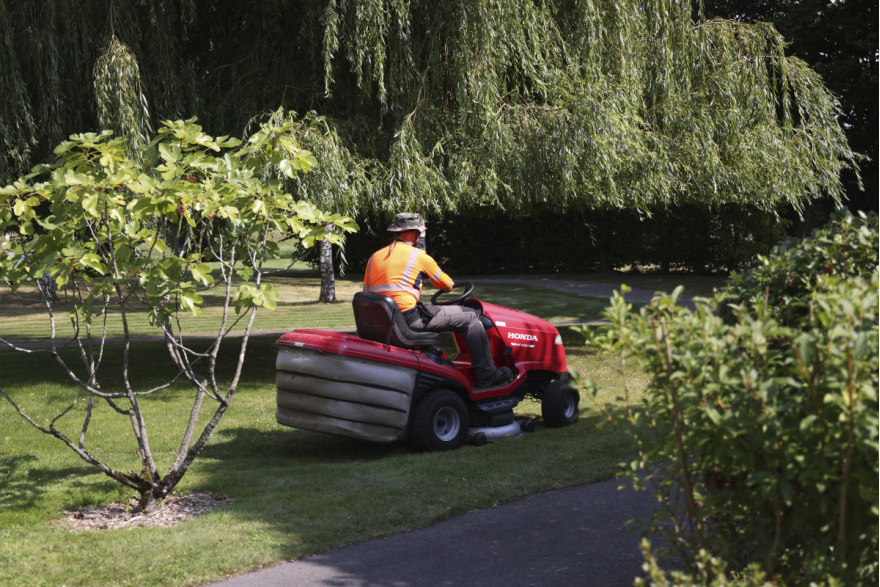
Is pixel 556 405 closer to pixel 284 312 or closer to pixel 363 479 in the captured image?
pixel 363 479

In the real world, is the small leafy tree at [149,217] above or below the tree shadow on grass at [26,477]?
above

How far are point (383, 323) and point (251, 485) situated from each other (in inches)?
61.3

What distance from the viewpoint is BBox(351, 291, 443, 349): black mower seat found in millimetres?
6449

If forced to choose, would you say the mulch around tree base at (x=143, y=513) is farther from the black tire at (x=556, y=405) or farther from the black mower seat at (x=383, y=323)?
the black tire at (x=556, y=405)

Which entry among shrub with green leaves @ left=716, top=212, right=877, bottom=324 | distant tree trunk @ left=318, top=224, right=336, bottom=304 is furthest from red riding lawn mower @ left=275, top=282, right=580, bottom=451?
distant tree trunk @ left=318, top=224, right=336, bottom=304

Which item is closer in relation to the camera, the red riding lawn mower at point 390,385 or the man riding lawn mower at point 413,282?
the red riding lawn mower at point 390,385

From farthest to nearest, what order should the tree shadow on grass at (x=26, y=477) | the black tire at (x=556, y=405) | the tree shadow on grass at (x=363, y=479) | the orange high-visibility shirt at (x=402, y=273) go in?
the black tire at (x=556, y=405) < the orange high-visibility shirt at (x=402, y=273) < the tree shadow on grass at (x=26, y=477) < the tree shadow on grass at (x=363, y=479)

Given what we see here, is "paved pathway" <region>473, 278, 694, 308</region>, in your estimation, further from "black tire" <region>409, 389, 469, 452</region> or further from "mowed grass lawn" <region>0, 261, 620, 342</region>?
"black tire" <region>409, 389, 469, 452</region>

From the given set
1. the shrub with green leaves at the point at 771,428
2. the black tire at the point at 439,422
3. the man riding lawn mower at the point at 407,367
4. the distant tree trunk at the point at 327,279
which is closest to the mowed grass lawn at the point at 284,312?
the distant tree trunk at the point at 327,279

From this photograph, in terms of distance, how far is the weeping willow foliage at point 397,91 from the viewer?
369 inches

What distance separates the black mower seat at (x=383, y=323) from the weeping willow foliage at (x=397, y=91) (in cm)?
283

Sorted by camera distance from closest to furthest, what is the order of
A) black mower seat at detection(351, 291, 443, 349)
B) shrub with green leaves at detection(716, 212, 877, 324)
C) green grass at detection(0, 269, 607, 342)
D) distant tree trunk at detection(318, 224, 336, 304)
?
shrub with green leaves at detection(716, 212, 877, 324), black mower seat at detection(351, 291, 443, 349), green grass at detection(0, 269, 607, 342), distant tree trunk at detection(318, 224, 336, 304)

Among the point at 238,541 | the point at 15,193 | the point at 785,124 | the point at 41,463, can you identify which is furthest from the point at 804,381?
the point at 785,124

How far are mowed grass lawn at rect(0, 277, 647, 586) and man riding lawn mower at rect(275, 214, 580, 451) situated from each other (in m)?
0.28
